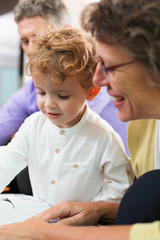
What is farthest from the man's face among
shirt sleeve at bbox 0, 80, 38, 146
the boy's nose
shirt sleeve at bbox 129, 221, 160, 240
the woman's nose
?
shirt sleeve at bbox 129, 221, 160, 240

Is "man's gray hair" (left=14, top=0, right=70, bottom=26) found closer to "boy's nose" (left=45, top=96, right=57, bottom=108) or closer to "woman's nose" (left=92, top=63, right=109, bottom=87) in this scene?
"boy's nose" (left=45, top=96, right=57, bottom=108)

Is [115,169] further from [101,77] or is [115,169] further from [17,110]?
[17,110]

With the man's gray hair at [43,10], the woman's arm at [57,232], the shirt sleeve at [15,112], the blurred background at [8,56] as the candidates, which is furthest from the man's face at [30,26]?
the blurred background at [8,56]

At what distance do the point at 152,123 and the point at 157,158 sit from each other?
0.14 metres

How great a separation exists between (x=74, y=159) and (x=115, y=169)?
17cm

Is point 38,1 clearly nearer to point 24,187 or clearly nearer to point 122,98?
point 24,187

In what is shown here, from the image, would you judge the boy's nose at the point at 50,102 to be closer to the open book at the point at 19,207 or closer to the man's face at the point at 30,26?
the open book at the point at 19,207

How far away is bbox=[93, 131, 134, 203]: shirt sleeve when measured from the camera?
1293 millimetres

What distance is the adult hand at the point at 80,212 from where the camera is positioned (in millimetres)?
1230

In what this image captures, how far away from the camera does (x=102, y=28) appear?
3.17ft

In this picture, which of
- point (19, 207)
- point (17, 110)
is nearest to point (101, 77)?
point (19, 207)

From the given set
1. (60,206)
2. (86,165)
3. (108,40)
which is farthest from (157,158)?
(108,40)

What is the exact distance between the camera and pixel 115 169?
4.27 ft

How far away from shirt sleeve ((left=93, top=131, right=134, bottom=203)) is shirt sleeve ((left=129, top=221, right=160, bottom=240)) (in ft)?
1.58
